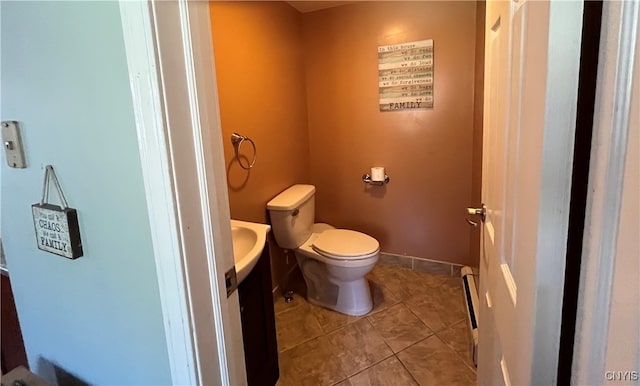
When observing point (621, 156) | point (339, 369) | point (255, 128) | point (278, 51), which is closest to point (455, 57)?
point (278, 51)

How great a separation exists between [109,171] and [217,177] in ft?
0.68

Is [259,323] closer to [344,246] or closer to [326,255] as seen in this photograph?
[326,255]

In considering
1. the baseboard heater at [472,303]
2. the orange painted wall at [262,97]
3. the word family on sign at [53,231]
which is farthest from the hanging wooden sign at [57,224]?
the baseboard heater at [472,303]

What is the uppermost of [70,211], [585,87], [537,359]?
[585,87]

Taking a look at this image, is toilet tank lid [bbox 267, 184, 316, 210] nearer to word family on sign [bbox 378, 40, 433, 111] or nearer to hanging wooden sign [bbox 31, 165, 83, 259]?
word family on sign [bbox 378, 40, 433, 111]

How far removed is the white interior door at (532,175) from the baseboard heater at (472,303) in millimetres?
993

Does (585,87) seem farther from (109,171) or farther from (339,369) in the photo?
(339,369)

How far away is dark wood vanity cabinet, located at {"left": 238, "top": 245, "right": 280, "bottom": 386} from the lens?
1.39m

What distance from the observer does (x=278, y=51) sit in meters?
2.44

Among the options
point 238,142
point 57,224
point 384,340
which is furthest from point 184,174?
point 384,340

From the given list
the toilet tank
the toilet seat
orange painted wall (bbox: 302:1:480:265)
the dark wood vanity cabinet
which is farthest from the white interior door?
orange painted wall (bbox: 302:1:480:265)

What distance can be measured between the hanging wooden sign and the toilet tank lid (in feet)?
4.80

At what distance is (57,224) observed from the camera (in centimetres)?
80

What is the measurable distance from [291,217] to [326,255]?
13.1 inches
